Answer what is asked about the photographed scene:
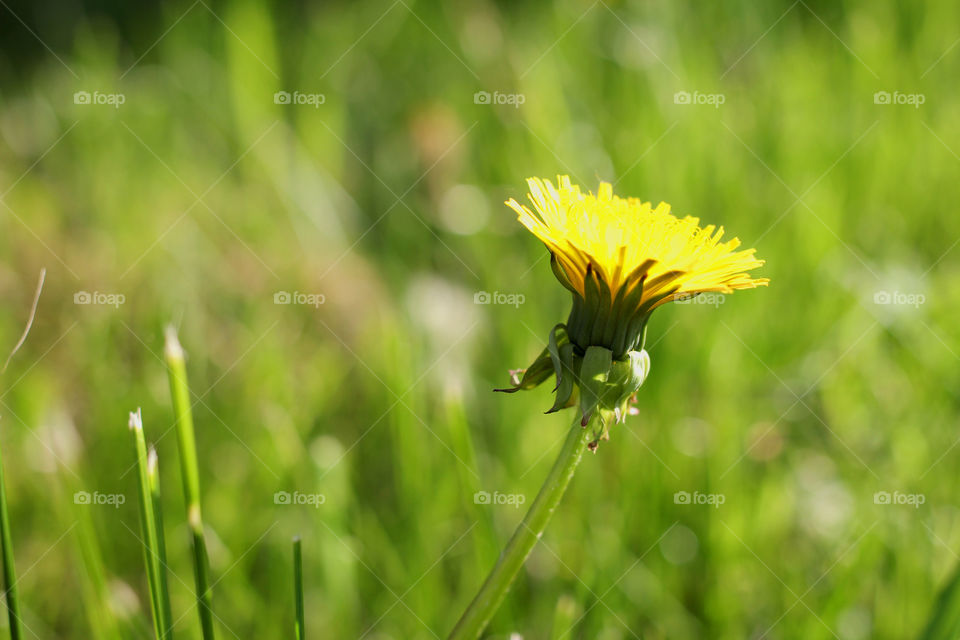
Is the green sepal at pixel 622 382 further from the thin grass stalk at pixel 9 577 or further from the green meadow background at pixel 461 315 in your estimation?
the thin grass stalk at pixel 9 577

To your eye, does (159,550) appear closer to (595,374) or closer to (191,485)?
(191,485)

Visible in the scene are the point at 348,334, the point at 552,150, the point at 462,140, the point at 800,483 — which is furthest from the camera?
the point at 462,140

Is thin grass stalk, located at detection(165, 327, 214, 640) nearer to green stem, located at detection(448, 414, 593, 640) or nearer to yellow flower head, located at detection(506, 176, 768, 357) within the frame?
green stem, located at detection(448, 414, 593, 640)

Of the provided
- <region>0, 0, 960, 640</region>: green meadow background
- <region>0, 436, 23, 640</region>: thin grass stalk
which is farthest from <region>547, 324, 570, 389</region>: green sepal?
<region>0, 436, 23, 640</region>: thin grass stalk

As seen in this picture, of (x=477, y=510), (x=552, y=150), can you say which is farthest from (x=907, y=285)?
(x=477, y=510)

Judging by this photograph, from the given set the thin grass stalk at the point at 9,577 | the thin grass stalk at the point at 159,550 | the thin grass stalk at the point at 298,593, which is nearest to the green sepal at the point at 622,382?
the thin grass stalk at the point at 298,593

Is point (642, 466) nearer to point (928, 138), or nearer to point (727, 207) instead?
point (727, 207)

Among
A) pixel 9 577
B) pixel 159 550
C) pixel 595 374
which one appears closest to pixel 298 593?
pixel 159 550
